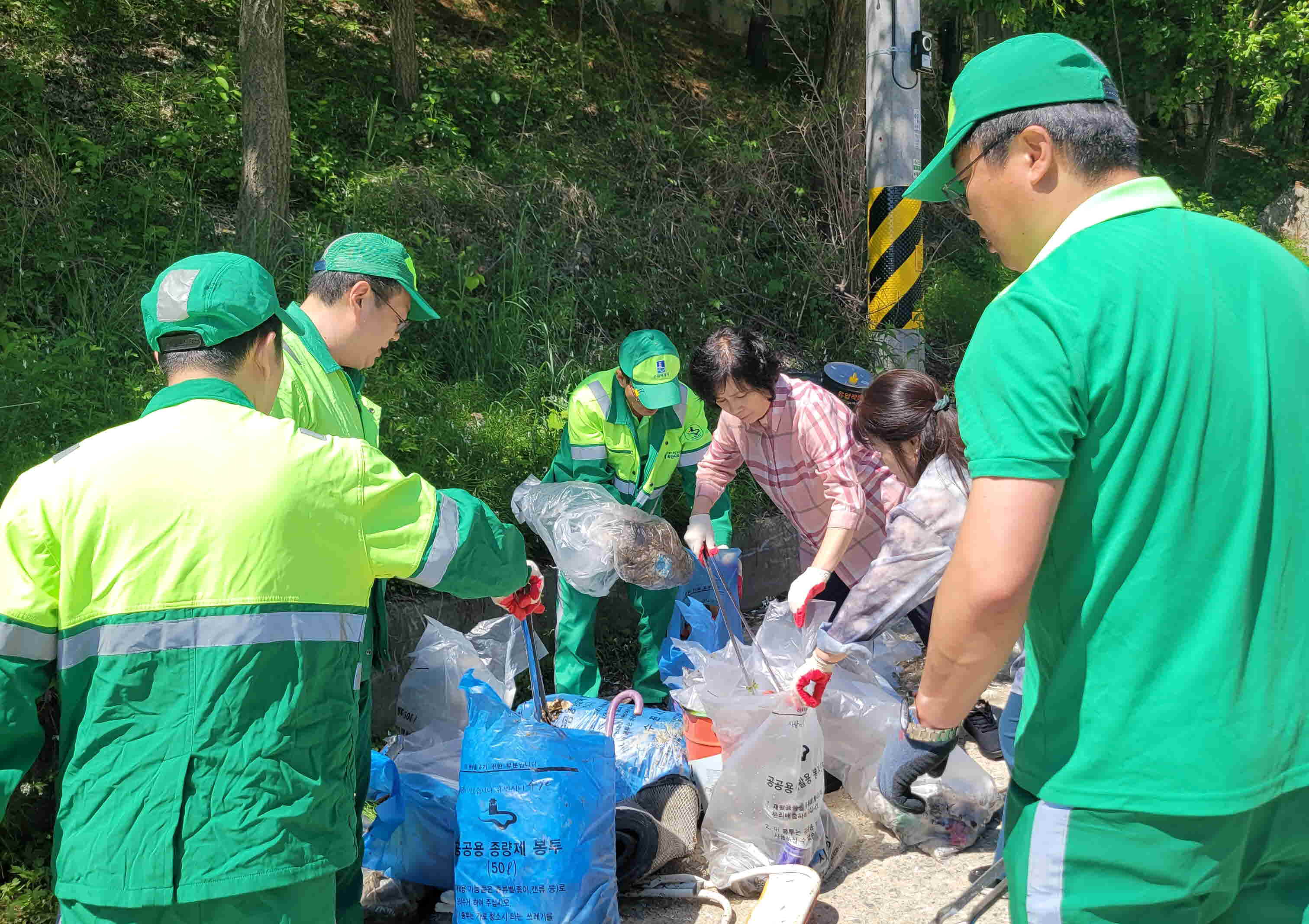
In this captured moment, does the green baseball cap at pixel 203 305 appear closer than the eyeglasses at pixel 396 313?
Yes

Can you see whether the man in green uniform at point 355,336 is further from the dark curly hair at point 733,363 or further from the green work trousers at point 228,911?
the dark curly hair at point 733,363

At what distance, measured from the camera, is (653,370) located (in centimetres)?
428

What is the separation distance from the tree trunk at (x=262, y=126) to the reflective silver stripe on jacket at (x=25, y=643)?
4.83 m

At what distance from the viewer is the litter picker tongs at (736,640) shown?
363 centimetres

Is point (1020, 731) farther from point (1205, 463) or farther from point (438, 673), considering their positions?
point (438, 673)

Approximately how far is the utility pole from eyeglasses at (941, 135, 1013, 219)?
5.13 m

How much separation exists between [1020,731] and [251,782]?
4.08 ft

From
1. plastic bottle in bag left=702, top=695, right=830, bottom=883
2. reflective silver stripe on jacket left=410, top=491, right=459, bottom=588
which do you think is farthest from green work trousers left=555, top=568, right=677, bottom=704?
reflective silver stripe on jacket left=410, top=491, right=459, bottom=588

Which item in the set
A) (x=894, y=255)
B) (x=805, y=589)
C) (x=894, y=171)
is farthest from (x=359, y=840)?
(x=894, y=171)

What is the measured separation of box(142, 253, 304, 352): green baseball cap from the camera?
204 centimetres

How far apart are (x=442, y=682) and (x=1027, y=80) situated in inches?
115

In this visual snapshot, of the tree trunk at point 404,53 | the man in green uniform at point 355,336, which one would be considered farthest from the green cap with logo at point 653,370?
the tree trunk at point 404,53

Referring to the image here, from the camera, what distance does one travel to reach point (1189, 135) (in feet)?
61.3

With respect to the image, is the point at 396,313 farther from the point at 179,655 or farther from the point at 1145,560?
the point at 1145,560
